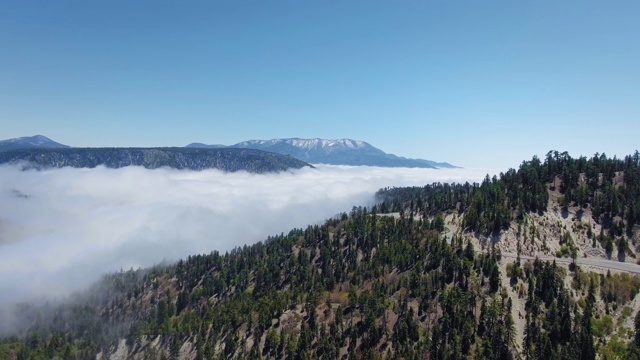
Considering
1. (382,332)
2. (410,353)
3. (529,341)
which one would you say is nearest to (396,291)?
(382,332)

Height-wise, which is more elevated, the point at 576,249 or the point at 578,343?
the point at 576,249

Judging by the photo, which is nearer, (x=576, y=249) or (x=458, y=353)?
(x=458, y=353)

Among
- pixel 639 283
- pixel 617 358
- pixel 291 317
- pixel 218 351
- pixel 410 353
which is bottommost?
pixel 218 351

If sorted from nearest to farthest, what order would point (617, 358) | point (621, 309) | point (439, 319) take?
point (617, 358) → point (621, 309) → point (439, 319)

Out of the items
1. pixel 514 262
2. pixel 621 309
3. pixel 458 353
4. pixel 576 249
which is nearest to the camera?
pixel 458 353

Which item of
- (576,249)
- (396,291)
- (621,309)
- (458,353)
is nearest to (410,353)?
(458,353)

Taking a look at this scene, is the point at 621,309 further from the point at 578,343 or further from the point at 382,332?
the point at 382,332

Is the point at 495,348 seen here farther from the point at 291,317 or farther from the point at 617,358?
the point at 291,317

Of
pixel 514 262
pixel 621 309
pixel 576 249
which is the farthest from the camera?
pixel 576 249

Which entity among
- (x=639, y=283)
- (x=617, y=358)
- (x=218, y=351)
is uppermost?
(x=639, y=283)
